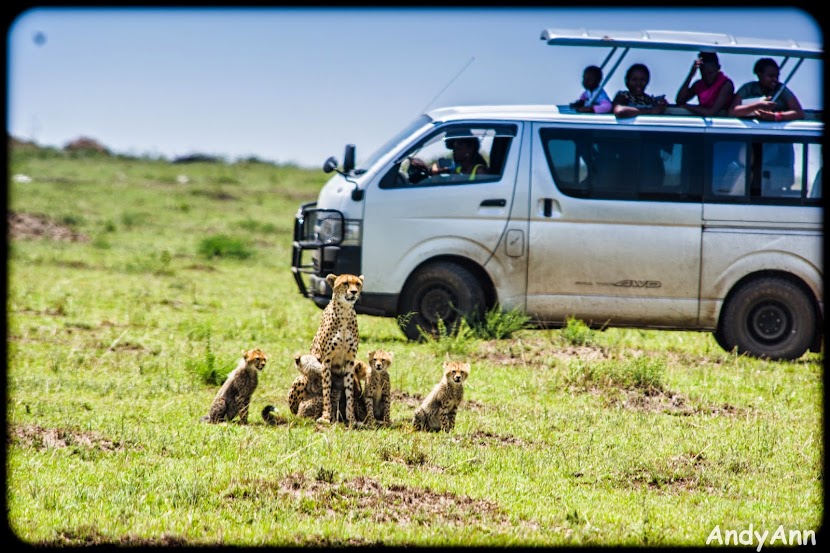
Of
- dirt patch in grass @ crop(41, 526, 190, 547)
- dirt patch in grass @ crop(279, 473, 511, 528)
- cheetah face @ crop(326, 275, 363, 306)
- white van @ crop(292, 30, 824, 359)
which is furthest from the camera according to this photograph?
white van @ crop(292, 30, 824, 359)

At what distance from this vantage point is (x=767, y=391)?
9.52 meters

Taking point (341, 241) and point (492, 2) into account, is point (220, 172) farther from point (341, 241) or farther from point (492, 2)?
point (492, 2)

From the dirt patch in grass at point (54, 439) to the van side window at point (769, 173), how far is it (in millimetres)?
6444

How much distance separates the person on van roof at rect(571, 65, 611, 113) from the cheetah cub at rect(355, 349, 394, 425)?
4.50m

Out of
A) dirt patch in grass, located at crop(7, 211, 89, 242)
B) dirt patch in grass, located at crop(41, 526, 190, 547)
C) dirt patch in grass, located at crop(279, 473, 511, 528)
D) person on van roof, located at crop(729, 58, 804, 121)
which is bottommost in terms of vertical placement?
dirt patch in grass, located at crop(41, 526, 190, 547)

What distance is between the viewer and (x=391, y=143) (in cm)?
1160

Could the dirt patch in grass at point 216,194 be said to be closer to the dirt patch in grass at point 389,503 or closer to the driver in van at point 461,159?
the driver in van at point 461,159

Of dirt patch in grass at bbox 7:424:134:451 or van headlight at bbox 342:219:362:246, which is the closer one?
dirt patch in grass at bbox 7:424:134:451

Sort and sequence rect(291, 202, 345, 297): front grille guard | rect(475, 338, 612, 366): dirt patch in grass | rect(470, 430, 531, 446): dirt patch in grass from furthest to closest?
rect(291, 202, 345, 297): front grille guard
rect(475, 338, 612, 366): dirt patch in grass
rect(470, 430, 531, 446): dirt patch in grass

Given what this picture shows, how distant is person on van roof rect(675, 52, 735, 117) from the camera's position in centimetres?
1129

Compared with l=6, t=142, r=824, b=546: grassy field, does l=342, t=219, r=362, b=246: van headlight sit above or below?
above

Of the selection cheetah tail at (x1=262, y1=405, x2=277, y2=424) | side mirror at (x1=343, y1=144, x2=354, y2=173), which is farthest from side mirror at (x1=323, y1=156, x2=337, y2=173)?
cheetah tail at (x1=262, y1=405, x2=277, y2=424)

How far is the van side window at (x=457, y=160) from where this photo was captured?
36.5 feet

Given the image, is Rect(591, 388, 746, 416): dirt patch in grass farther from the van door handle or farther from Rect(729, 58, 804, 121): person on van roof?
Rect(729, 58, 804, 121): person on van roof
